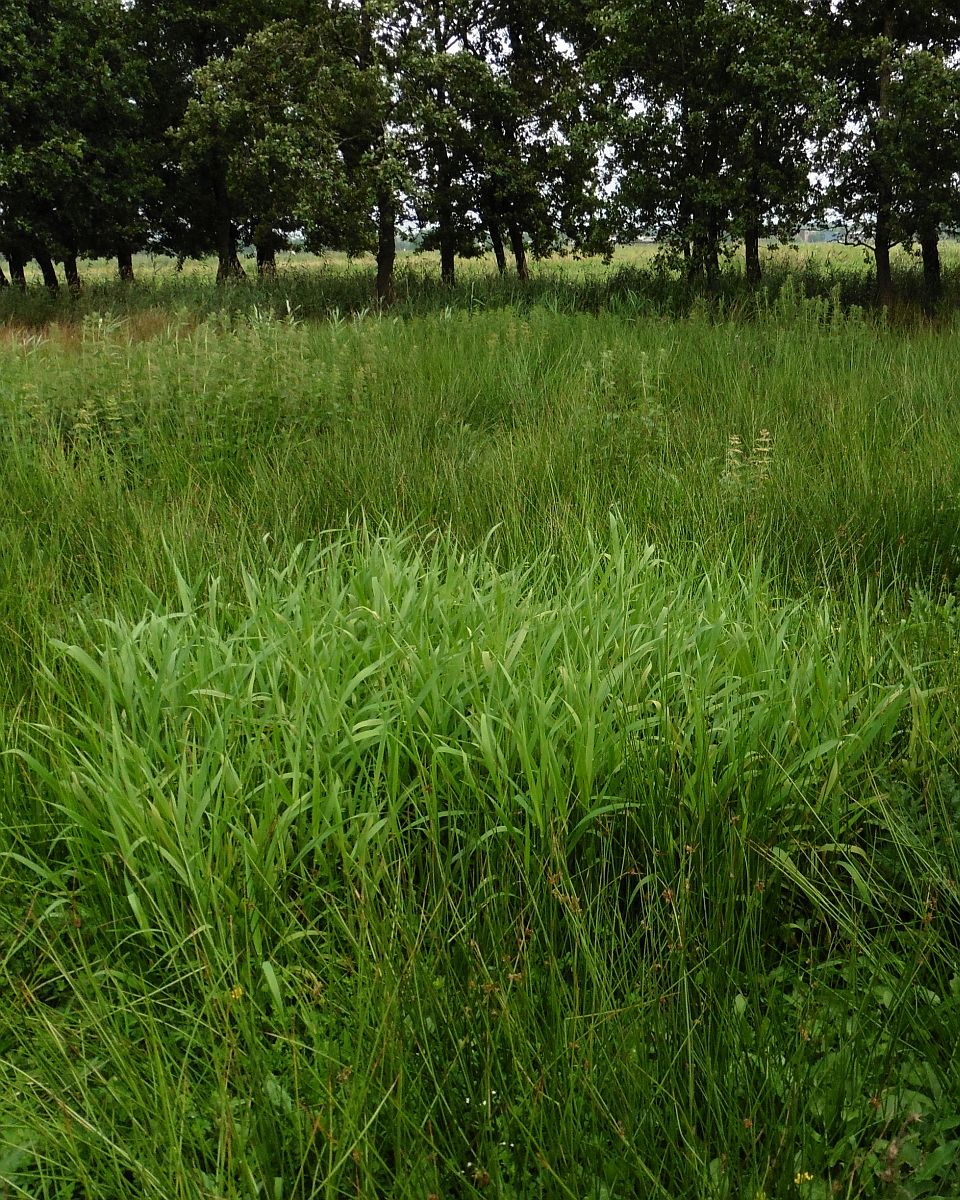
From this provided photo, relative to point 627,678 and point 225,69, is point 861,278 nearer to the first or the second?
point 225,69

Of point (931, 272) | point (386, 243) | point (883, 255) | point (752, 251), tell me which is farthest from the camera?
point (386, 243)

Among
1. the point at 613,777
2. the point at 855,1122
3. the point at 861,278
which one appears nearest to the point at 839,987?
the point at 855,1122

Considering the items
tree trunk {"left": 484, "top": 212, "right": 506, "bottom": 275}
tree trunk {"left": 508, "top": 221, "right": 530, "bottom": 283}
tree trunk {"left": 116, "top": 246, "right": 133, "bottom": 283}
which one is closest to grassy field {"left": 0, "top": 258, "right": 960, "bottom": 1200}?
tree trunk {"left": 508, "top": 221, "right": 530, "bottom": 283}

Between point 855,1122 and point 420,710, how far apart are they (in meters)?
1.28

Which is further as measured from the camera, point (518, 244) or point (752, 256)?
point (518, 244)

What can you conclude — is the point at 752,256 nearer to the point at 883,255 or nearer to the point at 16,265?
the point at 883,255

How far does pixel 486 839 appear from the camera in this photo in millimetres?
1979

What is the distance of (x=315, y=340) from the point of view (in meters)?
7.53

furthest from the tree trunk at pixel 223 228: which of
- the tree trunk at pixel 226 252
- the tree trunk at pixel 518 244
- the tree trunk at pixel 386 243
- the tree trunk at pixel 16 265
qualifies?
the tree trunk at pixel 518 244

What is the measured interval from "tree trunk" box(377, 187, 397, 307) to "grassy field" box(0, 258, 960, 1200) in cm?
1186

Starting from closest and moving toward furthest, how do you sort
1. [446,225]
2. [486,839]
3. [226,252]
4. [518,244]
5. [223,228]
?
[486,839], [446,225], [518,244], [223,228], [226,252]

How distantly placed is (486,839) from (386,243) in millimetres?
15130

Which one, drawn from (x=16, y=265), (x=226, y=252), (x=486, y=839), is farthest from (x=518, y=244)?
(x=486, y=839)

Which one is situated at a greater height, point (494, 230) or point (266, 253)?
point (266, 253)
